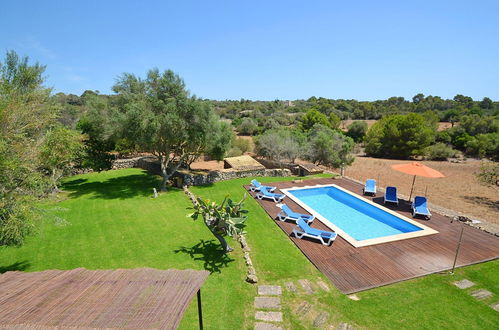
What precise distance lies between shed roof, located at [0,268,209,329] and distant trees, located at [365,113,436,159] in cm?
4351

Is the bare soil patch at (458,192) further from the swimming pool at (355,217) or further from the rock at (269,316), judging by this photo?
the rock at (269,316)

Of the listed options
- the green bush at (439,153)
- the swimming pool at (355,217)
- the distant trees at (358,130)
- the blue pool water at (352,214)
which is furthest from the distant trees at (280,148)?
Answer: the distant trees at (358,130)

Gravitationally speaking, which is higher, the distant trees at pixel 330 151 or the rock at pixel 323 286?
the distant trees at pixel 330 151

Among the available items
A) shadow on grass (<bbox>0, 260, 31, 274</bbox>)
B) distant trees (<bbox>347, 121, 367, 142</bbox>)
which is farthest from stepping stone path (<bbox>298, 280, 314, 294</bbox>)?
distant trees (<bbox>347, 121, 367, 142</bbox>)

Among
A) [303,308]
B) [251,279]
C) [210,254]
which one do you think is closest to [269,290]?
[251,279]

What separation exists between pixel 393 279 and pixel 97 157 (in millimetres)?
20527

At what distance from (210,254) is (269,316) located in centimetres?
348

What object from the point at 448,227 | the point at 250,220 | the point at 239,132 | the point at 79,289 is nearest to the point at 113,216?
the point at 250,220

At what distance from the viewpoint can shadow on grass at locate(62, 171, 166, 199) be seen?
15.8m

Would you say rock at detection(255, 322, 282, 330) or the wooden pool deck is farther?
the wooden pool deck

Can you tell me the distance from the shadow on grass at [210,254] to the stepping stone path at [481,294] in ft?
24.0

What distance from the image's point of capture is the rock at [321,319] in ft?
19.3

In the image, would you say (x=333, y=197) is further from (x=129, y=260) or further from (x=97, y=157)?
(x=97, y=157)

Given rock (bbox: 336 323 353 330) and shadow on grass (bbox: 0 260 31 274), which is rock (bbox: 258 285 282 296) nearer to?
rock (bbox: 336 323 353 330)
